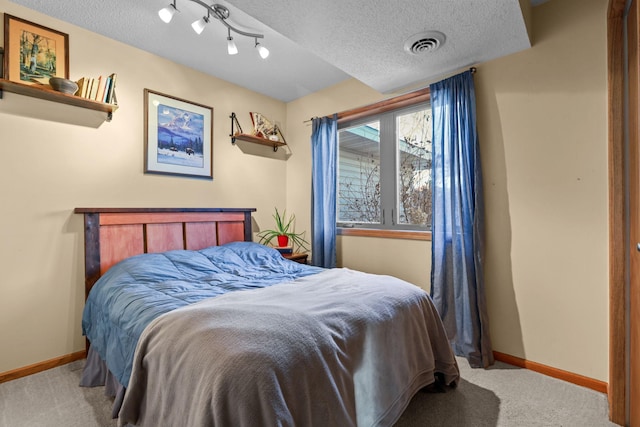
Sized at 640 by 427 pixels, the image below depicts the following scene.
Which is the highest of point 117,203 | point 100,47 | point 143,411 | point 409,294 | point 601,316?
point 100,47

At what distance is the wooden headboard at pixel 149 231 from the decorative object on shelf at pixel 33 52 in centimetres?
99

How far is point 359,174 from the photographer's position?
11.1 feet

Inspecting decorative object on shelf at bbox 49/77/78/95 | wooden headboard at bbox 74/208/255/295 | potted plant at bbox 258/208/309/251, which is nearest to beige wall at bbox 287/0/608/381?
potted plant at bbox 258/208/309/251

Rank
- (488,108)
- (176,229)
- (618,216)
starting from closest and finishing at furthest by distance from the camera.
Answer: (618,216), (488,108), (176,229)

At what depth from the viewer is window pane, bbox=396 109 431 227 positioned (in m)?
2.86

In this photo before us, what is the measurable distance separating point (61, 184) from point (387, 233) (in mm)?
2735

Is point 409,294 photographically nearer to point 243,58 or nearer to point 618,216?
point 618,216

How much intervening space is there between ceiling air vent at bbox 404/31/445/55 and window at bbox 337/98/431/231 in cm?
61

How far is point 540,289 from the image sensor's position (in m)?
2.19

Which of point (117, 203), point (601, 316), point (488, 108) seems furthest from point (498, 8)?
point (117, 203)

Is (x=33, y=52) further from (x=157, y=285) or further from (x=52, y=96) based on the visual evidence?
(x=157, y=285)

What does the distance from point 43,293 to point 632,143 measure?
12.5ft

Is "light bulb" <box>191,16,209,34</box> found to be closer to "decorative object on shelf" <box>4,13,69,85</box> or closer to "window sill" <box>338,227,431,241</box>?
"decorative object on shelf" <box>4,13,69,85</box>

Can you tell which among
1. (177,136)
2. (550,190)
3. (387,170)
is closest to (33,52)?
(177,136)
